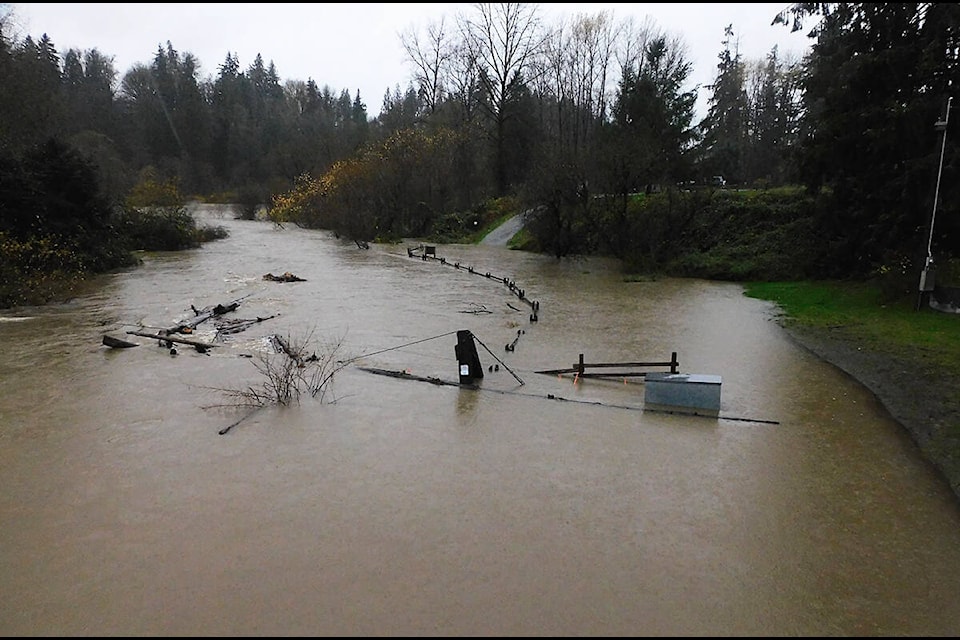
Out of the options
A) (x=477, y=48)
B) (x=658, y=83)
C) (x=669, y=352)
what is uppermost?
(x=477, y=48)

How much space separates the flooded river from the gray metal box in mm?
272

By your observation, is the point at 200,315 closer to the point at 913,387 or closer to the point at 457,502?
the point at 457,502

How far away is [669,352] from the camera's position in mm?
13180

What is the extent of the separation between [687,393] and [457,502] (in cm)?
447

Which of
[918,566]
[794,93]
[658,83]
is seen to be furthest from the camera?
[794,93]

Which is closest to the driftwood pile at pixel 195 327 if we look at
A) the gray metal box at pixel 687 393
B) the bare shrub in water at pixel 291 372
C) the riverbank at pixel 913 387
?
the bare shrub in water at pixel 291 372

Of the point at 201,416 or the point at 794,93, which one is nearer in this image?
the point at 201,416

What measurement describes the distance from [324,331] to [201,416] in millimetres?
5919

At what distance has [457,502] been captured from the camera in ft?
22.0

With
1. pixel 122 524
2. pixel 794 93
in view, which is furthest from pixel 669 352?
pixel 794 93

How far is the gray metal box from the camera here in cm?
941

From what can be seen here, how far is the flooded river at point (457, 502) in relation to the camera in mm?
4992

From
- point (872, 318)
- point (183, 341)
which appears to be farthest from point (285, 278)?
point (872, 318)

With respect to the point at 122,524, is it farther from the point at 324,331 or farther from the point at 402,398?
the point at 324,331
